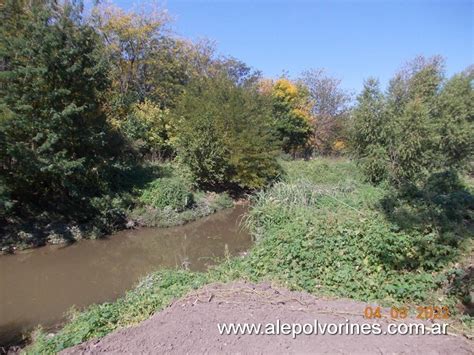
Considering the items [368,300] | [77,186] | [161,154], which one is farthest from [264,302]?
[161,154]

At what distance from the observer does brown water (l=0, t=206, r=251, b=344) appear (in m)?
7.22

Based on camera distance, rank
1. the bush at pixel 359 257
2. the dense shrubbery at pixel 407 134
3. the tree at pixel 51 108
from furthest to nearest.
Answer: the dense shrubbery at pixel 407 134, the tree at pixel 51 108, the bush at pixel 359 257

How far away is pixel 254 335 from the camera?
3.79 meters

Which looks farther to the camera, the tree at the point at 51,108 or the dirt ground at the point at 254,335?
the tree at the point at 51,108

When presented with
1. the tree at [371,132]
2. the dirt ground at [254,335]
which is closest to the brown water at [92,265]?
the dirt ground at [254,335]

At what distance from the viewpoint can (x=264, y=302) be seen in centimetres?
447

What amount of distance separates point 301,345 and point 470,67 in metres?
25.0

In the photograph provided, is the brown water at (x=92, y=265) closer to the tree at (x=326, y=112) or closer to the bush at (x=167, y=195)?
the bush at (x=167, y=195)

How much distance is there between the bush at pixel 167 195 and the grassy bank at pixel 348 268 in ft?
21.6

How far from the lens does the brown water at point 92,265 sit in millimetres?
7219

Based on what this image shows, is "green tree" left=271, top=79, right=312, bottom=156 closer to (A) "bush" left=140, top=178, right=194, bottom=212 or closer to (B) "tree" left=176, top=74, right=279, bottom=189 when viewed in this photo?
(B) "tree" left=176, top=74, right=279, bottom=189
